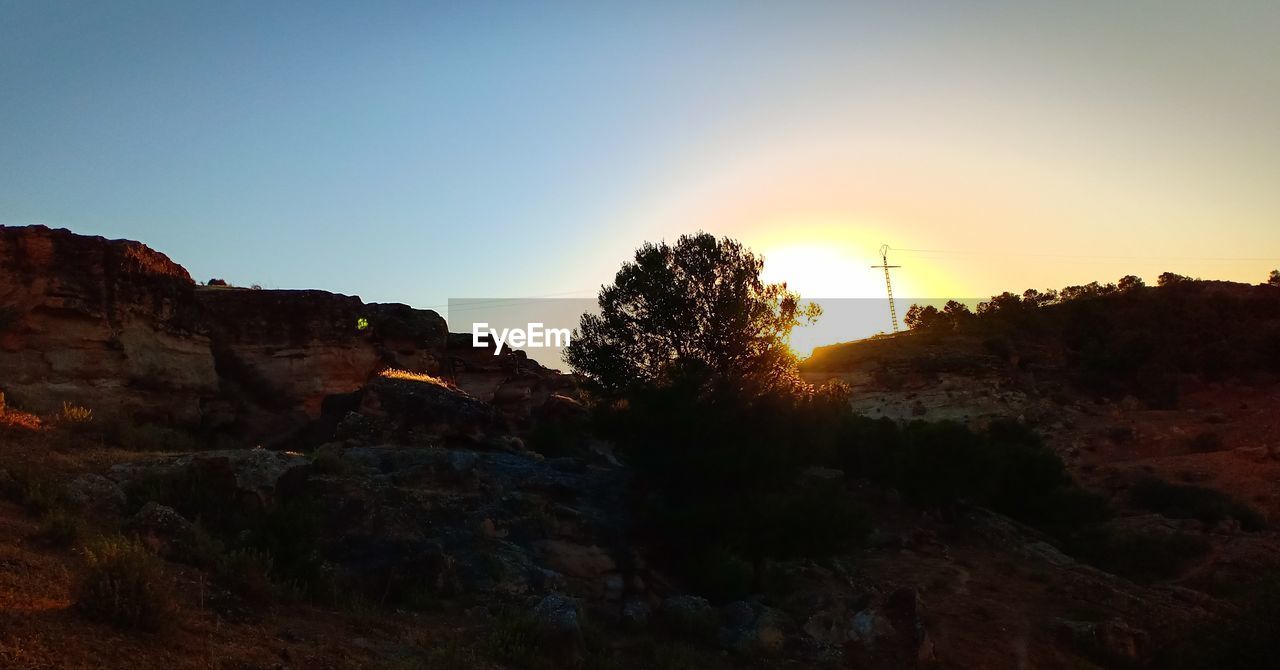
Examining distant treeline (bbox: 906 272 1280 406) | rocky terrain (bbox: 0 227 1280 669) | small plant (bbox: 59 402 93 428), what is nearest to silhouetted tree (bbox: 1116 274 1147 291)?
distant treeline (bbox: 906 272 1280 406)

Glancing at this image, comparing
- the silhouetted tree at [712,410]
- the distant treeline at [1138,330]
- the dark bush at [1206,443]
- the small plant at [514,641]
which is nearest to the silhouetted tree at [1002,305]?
the distant treeline at [1138,330]

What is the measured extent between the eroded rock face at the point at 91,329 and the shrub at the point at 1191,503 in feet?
101

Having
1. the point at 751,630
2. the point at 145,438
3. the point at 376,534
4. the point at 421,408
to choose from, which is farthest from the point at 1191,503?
the point at 145,438

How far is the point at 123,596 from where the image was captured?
7156 millimetres

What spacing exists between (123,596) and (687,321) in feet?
59.4

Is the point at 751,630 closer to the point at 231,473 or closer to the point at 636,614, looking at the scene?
the point at 636,614

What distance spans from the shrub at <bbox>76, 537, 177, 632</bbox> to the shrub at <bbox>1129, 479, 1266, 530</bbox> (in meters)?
30.0

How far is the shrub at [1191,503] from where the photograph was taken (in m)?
26.8

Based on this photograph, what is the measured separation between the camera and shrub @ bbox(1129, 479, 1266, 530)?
2681 centimetres

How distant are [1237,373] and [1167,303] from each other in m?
8.06

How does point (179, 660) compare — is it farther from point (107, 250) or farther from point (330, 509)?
point (107, 250)

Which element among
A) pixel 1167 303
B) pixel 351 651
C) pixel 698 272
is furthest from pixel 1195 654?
pixel 1167 303

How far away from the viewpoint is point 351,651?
8.51 m

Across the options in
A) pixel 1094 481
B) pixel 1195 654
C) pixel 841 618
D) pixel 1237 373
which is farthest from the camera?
pixel 1237 373
